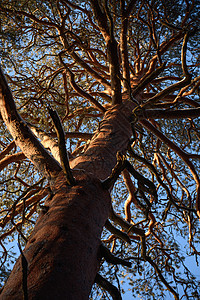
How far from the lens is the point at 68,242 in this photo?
3.45 feet

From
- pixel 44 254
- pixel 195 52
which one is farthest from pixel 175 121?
pixel 44 254

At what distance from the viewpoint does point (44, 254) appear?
1.00 meters

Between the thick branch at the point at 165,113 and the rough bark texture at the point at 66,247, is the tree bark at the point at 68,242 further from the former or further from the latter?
the thick branch at the point at 165,113

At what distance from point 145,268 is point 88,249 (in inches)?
154

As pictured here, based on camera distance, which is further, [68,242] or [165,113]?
[165,113]

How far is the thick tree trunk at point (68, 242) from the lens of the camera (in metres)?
0.89

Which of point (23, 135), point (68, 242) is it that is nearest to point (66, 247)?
point (68, 242)

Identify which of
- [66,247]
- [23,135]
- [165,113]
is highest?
[165,113]

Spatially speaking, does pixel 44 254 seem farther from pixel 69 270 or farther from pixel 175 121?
pixel 175 121

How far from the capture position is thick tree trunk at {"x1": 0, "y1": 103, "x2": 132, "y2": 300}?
2.91ft

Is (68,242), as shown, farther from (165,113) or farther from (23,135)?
(165,113)

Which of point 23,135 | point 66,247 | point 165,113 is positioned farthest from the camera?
point 165,113

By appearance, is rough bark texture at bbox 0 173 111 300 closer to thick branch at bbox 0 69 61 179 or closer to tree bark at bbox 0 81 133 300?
tree bark at bbox 0 81 133 300

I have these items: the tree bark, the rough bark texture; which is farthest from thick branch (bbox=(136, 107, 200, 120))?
the rough bark texture
